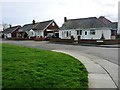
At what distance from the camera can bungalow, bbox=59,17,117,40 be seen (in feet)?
149

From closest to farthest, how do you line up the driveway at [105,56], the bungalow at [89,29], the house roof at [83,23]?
the driveway at [105,56]
the bungalow at [89,29]
the house roof at [83,23]

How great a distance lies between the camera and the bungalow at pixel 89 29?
149 ft

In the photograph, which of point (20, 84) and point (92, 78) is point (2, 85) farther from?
point (92, 78)

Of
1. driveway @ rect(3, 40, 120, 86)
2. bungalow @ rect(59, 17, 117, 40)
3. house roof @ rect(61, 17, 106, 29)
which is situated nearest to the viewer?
driveway @ rect(3, 40, 120, 86)

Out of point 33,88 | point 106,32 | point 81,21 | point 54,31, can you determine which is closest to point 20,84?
point 33,88

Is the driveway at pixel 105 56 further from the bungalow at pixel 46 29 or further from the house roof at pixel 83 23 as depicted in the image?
the bungalow at pixel 46 29

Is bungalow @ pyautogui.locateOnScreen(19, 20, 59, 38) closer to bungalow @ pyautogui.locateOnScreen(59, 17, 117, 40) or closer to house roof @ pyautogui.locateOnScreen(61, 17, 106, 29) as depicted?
house roof @ pyautogui.locateOnScreen(61, 17, 106, 29)

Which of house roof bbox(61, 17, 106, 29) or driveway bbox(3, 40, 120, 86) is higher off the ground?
house roof bbox(61, 17, 106, 29)

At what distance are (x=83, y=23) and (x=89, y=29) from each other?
388 centimetres

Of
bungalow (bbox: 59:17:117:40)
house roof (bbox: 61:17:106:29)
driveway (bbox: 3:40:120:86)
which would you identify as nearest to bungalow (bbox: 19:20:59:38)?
house roof (bbox: 61:17:106:29)

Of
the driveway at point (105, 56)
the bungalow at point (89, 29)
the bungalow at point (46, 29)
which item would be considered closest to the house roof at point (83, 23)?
the bungalow at point (89, 29)

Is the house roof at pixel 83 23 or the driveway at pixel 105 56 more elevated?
the house roof at pixel 83 23

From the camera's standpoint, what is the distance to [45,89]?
6.20m

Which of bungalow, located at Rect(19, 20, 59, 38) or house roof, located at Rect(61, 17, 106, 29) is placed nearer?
house roof, located at Rect(61, 17, 106, 29)
